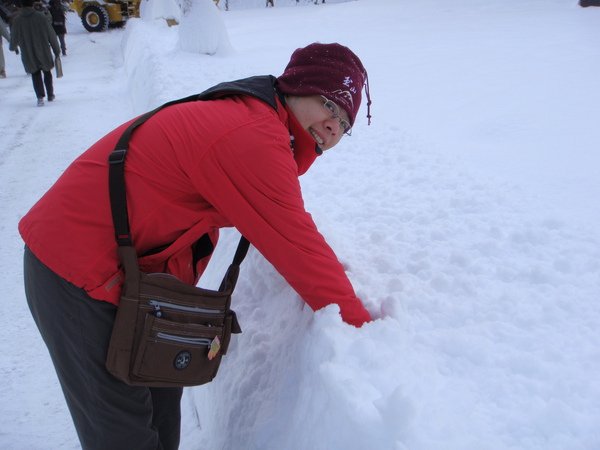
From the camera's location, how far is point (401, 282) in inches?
80.4

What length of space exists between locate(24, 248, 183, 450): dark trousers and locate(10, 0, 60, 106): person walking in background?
7755mm

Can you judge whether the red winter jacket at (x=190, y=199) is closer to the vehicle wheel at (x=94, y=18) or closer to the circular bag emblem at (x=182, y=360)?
the circular bag emblem at (x=182, y=360)

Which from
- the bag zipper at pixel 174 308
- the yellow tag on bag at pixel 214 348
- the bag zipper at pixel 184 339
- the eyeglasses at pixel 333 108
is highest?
the eyeglasses at pixel 333 108

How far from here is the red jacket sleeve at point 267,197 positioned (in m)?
1.31

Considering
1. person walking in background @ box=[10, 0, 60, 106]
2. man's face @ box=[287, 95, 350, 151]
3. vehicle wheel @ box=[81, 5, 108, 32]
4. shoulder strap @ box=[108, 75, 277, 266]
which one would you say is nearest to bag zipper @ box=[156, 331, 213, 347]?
shoulder strap @ box=[108, 75, 277, 266]

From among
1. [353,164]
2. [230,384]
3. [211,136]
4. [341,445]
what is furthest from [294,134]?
[353,164]

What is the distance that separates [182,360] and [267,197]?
2.06 feet

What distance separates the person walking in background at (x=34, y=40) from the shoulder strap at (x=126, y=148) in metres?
7.83

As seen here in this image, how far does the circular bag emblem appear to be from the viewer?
156cm

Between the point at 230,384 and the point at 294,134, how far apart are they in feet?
4.02

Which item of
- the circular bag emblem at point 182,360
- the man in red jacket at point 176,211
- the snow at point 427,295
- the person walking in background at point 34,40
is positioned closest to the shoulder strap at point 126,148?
the man in red jacket at point 176,211

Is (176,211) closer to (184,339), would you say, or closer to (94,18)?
(184,339)

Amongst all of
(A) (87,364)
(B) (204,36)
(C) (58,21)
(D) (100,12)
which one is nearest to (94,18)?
(D) (100,12)

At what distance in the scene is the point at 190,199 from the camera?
145 centimetres
